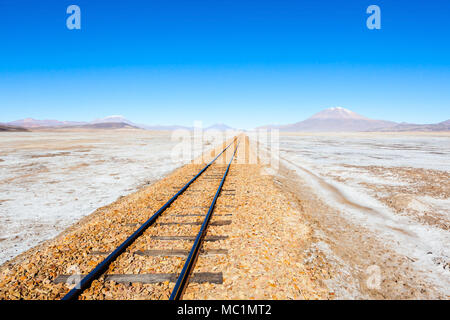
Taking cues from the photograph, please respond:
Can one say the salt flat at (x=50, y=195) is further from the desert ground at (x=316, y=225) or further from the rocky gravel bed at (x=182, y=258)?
the rocky gravel bed at (x=182, y=258)

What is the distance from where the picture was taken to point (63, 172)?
1490 centimetres

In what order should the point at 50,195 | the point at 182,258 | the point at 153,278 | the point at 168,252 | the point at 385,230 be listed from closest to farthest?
the point at 153,278 < the point at 182,258 < the point at 168,252 < the point at 385,230 < the point at 50,195

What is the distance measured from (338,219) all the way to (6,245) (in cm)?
944

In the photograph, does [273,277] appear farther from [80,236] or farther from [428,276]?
[80,236]

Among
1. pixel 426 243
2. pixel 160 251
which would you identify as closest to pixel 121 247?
pixel 160 251

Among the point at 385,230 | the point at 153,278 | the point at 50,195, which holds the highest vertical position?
the point at 50,195

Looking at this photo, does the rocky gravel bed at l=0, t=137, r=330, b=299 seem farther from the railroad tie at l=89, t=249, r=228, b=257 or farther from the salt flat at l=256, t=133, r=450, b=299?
the salt flat at l=256, t=133, r=450, b=299

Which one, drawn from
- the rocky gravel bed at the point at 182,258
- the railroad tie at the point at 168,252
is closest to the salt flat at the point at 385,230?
the rocky gravel bed at the point at 182,258

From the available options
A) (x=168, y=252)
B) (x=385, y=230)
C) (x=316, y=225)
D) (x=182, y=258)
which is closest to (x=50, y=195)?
(x=168, y=252)

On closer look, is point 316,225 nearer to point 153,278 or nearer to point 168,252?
point 168,252

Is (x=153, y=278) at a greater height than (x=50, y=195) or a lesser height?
lesser

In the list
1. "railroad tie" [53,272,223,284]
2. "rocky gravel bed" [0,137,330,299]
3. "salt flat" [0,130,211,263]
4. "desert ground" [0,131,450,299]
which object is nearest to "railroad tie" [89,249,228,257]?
"rocky gravel bed" [0,137,330,299]

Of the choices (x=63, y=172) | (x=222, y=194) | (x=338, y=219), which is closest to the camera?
(x=338, y=219)

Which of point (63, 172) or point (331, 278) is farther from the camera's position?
point (63, 172)
